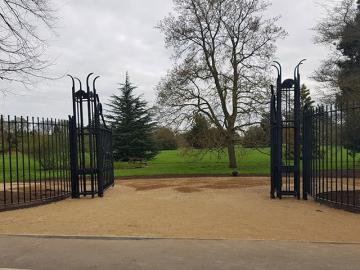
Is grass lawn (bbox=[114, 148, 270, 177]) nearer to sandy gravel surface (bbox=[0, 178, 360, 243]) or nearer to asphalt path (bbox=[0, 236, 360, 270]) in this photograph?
sandy gravel surface (bbox=[0, 178, 360, 243])

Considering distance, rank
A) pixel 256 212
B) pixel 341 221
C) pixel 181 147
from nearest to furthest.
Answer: pixel 341 221
pixel 256 212
pixel 181 147

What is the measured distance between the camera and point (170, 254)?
586cm

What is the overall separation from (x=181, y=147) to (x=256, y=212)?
17.2 m

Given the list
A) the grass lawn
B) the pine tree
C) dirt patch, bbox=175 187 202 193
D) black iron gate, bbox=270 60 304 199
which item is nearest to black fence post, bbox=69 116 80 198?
dirt patch, bbox=175 187 202 193

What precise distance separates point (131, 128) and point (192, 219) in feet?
97.9

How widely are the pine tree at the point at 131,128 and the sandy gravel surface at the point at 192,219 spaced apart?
82.3ft

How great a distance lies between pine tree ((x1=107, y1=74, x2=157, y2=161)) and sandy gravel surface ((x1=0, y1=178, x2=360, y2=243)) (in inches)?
987

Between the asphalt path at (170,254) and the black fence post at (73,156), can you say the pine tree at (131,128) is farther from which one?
the asphalt path at (170,254)

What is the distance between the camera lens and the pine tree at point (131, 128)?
3728 centimetres

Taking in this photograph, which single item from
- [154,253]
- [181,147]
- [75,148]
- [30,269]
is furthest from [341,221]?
[181,147]

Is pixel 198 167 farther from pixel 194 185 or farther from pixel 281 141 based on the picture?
pixel 281 141

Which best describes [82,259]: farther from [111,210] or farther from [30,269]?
[111,210]

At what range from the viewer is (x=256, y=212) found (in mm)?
9422

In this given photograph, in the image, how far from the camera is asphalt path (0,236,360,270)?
5.36 metres
